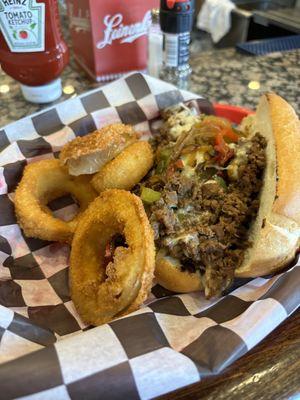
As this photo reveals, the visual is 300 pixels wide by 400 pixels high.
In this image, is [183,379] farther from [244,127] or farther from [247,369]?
[244,127]

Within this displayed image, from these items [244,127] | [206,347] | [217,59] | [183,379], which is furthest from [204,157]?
[217,59]

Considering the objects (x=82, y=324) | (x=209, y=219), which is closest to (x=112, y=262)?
(x=82, y=324)

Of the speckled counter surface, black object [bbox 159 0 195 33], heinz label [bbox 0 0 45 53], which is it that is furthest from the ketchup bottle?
black object [bbox 159 0 195 33]

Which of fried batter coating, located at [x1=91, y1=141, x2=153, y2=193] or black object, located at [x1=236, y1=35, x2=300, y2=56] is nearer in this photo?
fried batter coating, located at [x1=91, y1=141, x2=153, y2=193]

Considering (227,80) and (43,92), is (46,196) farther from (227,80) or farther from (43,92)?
(227,80)

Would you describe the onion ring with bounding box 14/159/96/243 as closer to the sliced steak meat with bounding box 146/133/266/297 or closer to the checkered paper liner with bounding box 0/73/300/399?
the checkered paper liner with bounding box 0/73/300/399

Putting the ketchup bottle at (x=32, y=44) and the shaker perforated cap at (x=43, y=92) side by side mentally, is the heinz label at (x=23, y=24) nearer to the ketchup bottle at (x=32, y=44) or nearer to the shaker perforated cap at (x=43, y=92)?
the ketchup bottle at (x=32, y=44)
